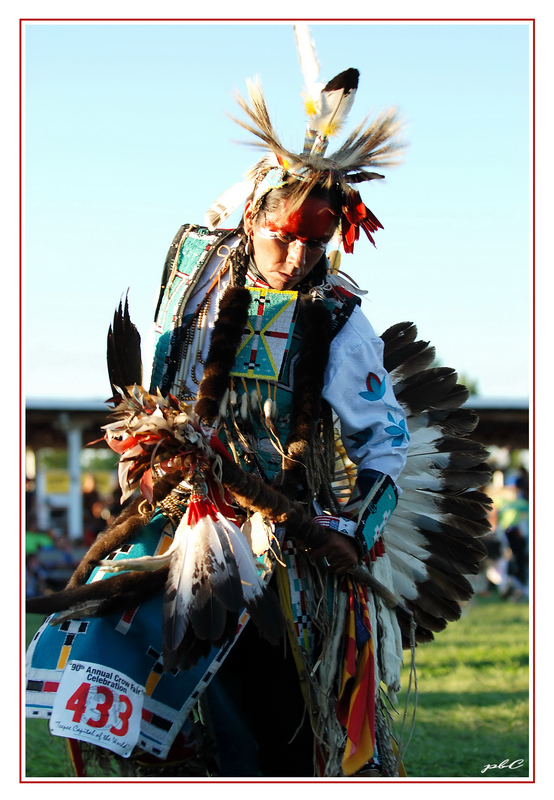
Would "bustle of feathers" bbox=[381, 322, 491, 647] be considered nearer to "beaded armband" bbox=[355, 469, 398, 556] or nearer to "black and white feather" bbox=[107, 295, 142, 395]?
"beaded armband" bbox=[355, 469, 398, 556]

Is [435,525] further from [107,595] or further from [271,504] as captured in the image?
[107,595]

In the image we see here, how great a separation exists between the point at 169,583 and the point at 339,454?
985 mm

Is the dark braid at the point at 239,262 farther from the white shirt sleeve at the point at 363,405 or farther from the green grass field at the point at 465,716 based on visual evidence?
the green grass field at the point at 465,716

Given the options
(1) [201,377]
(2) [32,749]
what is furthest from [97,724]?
(2) [32,749]

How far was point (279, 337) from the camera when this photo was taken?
2781 mm

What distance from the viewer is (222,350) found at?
2.70 m

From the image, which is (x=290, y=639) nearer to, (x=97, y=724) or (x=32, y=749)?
(x=97, y=724)

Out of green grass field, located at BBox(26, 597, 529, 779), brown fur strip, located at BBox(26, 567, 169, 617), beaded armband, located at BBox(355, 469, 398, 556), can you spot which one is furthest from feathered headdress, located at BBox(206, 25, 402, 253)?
green grass field, located at BBox(26, 597, 529, 779)

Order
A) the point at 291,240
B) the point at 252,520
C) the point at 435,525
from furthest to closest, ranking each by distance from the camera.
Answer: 1. the point at 435,525
2. the point at 291,240
3. the point at 252,520

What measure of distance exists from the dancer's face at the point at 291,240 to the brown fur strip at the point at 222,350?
12 centimetres

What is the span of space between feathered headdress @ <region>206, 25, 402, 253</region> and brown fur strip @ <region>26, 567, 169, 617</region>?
3.71 ft

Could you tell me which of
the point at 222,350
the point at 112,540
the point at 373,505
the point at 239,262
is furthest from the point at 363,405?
the point at 112,540

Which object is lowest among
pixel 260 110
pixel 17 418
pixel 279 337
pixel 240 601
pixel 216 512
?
pixel 240 601

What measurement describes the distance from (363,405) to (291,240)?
1.74 feet
